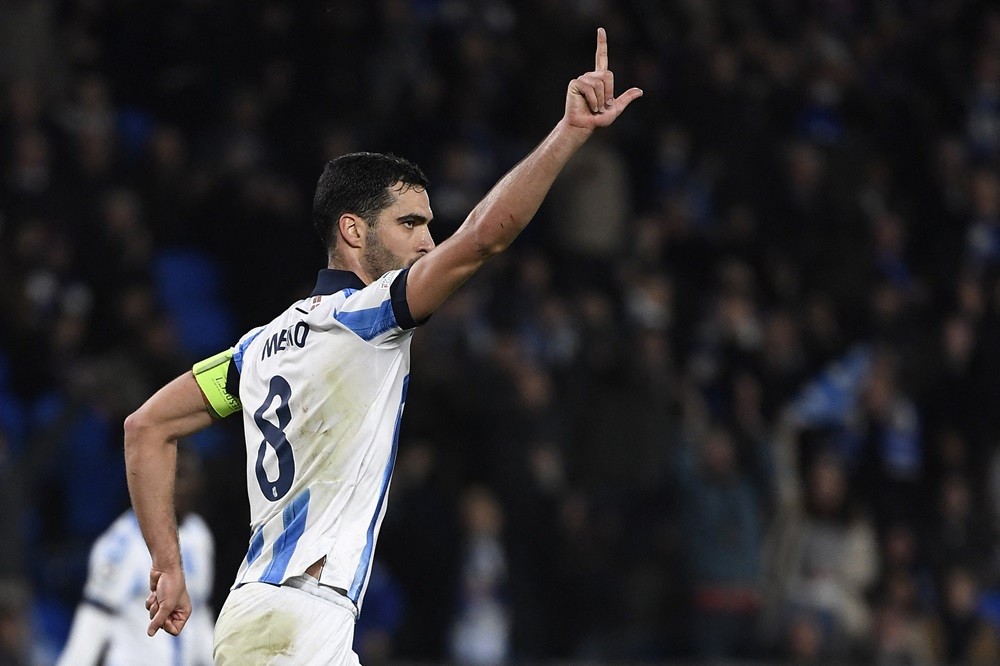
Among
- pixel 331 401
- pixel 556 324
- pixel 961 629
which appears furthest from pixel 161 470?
pixel 961 629

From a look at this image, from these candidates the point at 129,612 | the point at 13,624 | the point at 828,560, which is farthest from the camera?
the point at 828,560

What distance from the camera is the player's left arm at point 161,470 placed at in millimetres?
4805

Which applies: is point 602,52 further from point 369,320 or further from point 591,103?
point 369,320

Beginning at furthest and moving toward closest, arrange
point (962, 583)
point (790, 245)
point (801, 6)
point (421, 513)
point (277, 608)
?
point (801, 6)
point (790, 245)
point (962, 583)
point (421, 513)
point (277, 608)

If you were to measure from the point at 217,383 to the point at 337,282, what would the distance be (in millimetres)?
498

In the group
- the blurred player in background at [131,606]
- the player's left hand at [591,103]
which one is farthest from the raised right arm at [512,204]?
the blurred player in background at [131,606]

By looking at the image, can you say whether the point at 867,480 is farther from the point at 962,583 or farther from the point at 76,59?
the point at 76,59

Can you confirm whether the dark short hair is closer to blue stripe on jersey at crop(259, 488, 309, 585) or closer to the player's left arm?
the player's left arm

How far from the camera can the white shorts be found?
4.39m

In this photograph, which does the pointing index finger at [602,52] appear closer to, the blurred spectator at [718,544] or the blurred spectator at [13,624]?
the blurred spectator at [13,624]

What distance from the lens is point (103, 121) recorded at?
1207 centimetres

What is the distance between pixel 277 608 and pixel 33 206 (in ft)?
24.2

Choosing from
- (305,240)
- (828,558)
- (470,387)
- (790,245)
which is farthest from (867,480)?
(305,240)

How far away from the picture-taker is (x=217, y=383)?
15.8 feet
